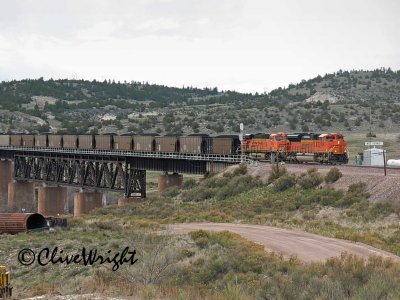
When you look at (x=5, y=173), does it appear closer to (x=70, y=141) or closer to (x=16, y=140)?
(x=16, y=140)

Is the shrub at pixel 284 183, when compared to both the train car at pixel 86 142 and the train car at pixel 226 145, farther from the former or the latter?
the train car at pixel 86 142

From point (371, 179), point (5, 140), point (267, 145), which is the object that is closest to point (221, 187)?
point (267, 145)

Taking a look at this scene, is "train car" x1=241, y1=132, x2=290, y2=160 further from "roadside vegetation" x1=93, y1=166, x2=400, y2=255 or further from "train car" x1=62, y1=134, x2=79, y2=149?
"train car" x1=62, y1=134, x2=79, y2=149

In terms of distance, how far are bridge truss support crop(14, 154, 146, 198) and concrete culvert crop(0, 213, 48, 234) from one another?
27039 mm

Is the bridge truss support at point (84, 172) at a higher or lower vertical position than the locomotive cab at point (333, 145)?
lower

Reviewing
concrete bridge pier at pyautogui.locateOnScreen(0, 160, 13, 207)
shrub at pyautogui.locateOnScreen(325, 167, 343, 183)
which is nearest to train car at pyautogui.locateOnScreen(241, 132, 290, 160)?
shrub at pyautogui.locateOnScreen(325, 167, 343, 183)

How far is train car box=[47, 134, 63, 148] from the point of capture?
87.9 m

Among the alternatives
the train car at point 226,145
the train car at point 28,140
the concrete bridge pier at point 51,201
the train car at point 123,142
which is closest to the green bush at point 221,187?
the train car at point 226,145

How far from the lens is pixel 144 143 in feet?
230

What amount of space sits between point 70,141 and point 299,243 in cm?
6154

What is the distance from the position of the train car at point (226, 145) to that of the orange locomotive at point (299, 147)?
4.10ft

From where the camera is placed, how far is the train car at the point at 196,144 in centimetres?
6238

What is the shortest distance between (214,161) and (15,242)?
28.1m

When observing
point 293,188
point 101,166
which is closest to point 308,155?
point 293,188
